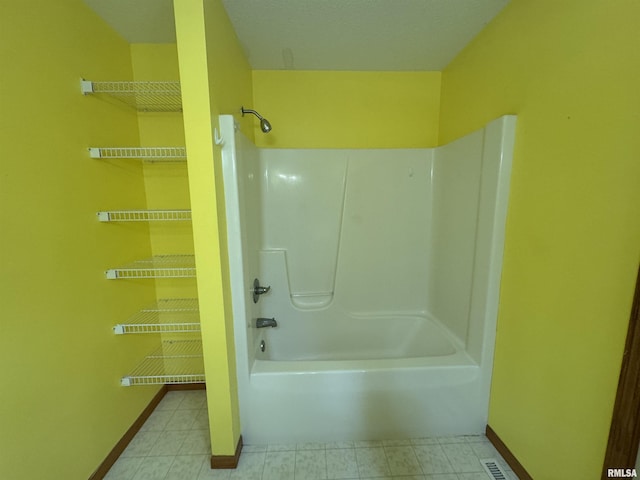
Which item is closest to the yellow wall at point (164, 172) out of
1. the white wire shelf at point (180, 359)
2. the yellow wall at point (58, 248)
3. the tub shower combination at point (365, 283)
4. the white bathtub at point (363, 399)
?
the yellow wall at point (58, 248)

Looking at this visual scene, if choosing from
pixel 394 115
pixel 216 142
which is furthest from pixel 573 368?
pixel 394 115

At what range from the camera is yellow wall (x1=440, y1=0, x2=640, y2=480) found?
2.68 feet

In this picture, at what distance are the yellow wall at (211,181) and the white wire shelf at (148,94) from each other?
1.36 feet

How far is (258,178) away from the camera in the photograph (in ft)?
6.06

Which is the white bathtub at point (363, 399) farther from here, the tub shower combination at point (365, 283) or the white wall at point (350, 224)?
the white wall at point (350, 224)

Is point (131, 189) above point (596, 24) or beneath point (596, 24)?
beneath

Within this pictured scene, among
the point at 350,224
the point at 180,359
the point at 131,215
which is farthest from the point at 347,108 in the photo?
the point at 180,359

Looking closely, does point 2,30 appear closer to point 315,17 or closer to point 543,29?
point 315,17

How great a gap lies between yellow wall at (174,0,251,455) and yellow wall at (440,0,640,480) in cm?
139

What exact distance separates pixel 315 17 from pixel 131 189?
1437mm

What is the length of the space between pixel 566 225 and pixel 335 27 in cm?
149

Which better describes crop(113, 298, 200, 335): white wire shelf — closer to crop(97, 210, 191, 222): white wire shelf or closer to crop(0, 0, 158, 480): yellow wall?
crop(0, 0, 158, 480): yellow wall

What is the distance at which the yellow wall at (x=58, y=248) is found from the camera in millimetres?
882

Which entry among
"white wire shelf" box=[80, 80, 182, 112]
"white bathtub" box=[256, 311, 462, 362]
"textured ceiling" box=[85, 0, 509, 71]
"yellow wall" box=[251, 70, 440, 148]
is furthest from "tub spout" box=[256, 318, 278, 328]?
"textured ceiling" box=[85, 0, 509, 71]
